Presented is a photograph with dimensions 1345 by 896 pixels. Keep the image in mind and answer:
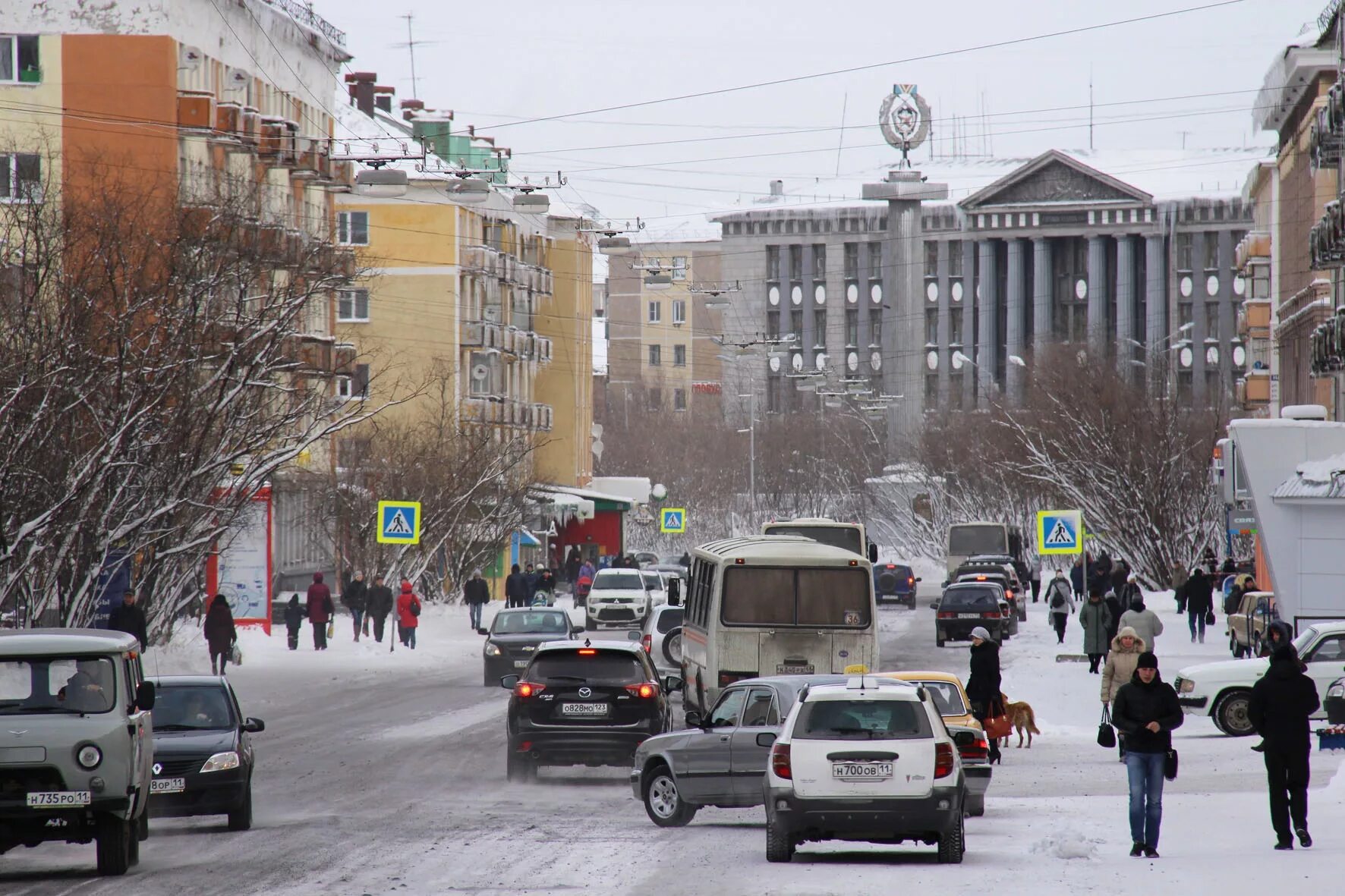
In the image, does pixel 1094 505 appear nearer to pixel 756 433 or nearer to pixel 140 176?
pixel 140 176

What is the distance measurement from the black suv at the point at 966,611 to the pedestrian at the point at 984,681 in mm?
22820

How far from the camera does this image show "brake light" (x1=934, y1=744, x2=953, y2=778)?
14.5m

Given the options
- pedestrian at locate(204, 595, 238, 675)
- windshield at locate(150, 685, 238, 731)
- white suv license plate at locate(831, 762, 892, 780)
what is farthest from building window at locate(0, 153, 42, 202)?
white suv license plate at locate(831, 762, 892, 780)

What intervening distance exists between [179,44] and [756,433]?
2766 inches

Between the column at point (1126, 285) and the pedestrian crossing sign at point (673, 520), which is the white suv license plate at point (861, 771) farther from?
the column at point (1126, 285)

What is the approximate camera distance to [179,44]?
54906mm

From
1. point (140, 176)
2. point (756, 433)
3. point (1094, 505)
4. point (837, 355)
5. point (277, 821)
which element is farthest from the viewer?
point (837, 355)

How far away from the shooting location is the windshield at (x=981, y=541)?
7231 centimetres

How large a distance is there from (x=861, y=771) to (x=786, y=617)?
41.6 ft

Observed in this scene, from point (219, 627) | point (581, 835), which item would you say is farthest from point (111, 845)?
point (219, 627)

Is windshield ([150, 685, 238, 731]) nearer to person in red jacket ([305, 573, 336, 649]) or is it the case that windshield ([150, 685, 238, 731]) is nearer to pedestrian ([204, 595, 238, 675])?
pedestrian ([204, 595, 238, 675])

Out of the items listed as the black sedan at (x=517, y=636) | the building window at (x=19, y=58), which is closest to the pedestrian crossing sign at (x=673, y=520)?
the building window at (x=19, y=58)

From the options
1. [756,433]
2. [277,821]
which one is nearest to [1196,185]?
[756,433]

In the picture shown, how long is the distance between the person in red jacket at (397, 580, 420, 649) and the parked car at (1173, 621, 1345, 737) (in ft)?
70.6
